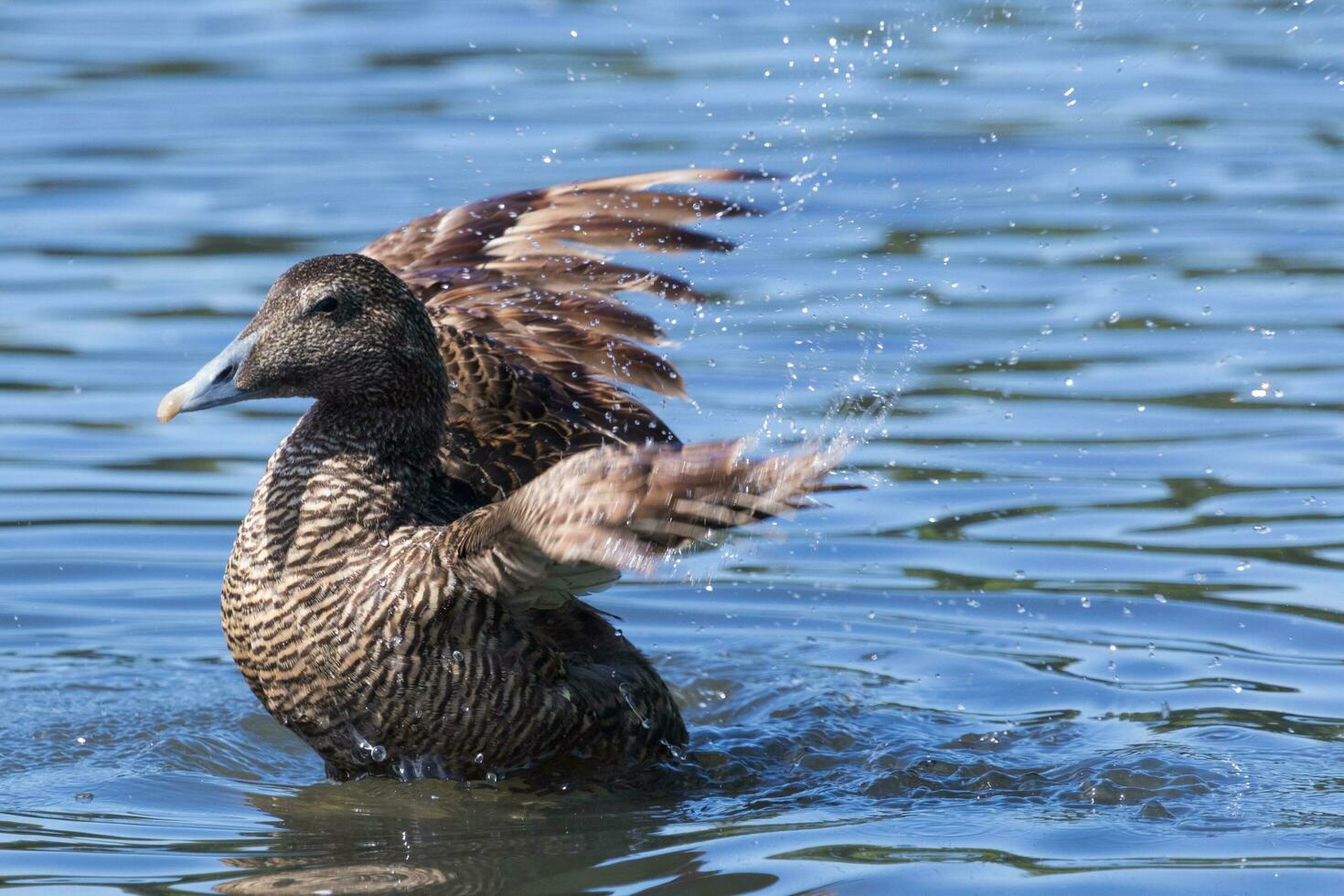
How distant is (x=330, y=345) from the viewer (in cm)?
635

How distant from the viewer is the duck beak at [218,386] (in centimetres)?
617

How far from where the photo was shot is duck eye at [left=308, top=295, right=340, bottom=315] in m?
6.36

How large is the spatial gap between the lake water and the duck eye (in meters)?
1.33

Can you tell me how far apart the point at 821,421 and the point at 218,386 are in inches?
151

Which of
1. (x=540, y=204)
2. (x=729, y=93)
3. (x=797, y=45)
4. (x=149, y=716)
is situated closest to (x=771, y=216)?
(x=729, y=93)

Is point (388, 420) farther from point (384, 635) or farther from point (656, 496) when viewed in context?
point (656, 496)

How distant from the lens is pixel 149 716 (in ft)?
24.0

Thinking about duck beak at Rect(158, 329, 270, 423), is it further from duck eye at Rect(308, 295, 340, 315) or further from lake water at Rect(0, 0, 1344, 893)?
lake water at Rect(0, 0, 1344, 893)

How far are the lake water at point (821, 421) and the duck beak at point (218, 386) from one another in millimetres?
1151

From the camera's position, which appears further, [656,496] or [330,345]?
[330,345]

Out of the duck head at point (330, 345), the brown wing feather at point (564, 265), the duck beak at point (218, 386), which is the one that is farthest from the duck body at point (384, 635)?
the brown wing feather at point (564, 265)

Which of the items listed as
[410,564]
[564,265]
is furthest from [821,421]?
[410,564]

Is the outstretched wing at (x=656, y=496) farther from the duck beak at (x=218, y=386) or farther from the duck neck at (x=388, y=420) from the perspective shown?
the duck beak at (x=218, y=386)

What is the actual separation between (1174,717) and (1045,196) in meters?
6.41
